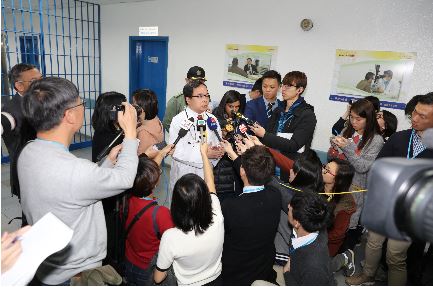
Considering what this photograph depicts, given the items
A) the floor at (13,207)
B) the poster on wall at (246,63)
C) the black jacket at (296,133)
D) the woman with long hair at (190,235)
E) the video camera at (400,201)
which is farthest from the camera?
the poster on wall at (246,63)

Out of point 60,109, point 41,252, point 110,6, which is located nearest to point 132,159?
point 60,109

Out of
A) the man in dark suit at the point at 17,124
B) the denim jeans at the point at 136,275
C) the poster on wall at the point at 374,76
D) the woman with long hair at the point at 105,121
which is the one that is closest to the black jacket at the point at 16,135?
the man in dark suit at the point at 17,124

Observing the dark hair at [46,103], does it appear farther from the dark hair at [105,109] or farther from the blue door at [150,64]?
the blue door at [150,64]

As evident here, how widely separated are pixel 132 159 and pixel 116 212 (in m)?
0.50

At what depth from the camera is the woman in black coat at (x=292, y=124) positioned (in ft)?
6.95

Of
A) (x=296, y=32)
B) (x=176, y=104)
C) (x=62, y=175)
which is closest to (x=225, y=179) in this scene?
(x=176, y=104)

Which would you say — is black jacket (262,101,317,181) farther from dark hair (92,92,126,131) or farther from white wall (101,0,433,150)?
white wall (101,0,433,150)

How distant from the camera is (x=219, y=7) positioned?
417cm

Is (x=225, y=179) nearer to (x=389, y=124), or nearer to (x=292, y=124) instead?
(x=292, y=124)

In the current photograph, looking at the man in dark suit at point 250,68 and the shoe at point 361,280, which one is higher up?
the man in dark suit at point 250,68

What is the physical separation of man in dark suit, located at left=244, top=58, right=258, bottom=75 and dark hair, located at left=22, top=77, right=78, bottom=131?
319 cm

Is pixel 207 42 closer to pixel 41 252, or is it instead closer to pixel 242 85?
pixel 242 85

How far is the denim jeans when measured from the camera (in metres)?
1.50

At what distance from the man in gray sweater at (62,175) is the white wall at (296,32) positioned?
2931mm
